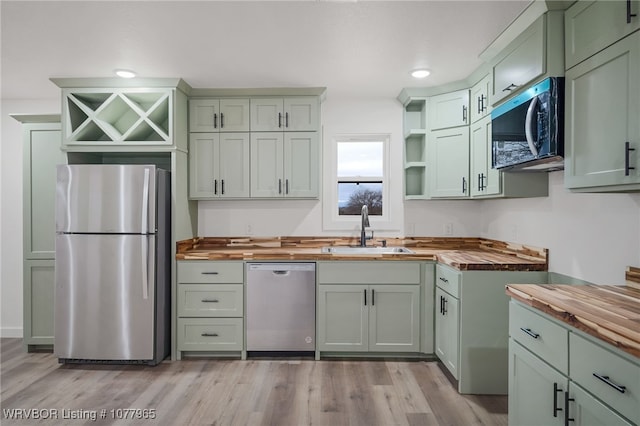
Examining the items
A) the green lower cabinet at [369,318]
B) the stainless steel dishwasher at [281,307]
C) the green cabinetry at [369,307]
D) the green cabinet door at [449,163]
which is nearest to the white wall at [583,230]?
the green cabinet door at [449,163]

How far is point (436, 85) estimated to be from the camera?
343 centimetres

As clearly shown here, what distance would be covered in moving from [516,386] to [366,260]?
1525 millimetres

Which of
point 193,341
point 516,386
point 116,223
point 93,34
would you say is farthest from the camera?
point 193,341

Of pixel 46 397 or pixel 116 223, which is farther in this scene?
pixel 116 223

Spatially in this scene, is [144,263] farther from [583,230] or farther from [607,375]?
[583,230]

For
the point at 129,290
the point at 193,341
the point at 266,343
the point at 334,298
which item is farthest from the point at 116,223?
the point at 334,298

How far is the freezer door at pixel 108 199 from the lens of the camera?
9.93 feet

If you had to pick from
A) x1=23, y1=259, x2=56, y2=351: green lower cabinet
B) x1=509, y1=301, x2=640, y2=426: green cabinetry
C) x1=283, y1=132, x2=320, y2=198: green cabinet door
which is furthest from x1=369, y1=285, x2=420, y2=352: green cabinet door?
x1=23, y1=259, x2=56, y2=351: green lower cabinet

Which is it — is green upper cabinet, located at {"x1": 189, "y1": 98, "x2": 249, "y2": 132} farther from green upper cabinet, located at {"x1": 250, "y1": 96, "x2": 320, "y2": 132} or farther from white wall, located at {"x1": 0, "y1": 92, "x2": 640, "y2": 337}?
white wall, located at {"x1": 0, "y1": 92, "x2": 640, "y2": 337}

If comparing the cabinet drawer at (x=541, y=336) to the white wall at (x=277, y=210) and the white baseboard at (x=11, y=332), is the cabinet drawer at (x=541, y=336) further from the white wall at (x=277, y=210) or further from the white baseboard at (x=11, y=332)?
the white baseboard at (x=11, y=332)

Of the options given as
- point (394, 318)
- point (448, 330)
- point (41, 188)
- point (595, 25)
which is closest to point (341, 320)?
point (394, 318)

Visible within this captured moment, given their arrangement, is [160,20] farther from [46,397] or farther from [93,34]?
[46,397]

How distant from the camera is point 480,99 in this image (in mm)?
2990

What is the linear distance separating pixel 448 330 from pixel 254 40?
2.52 metres
